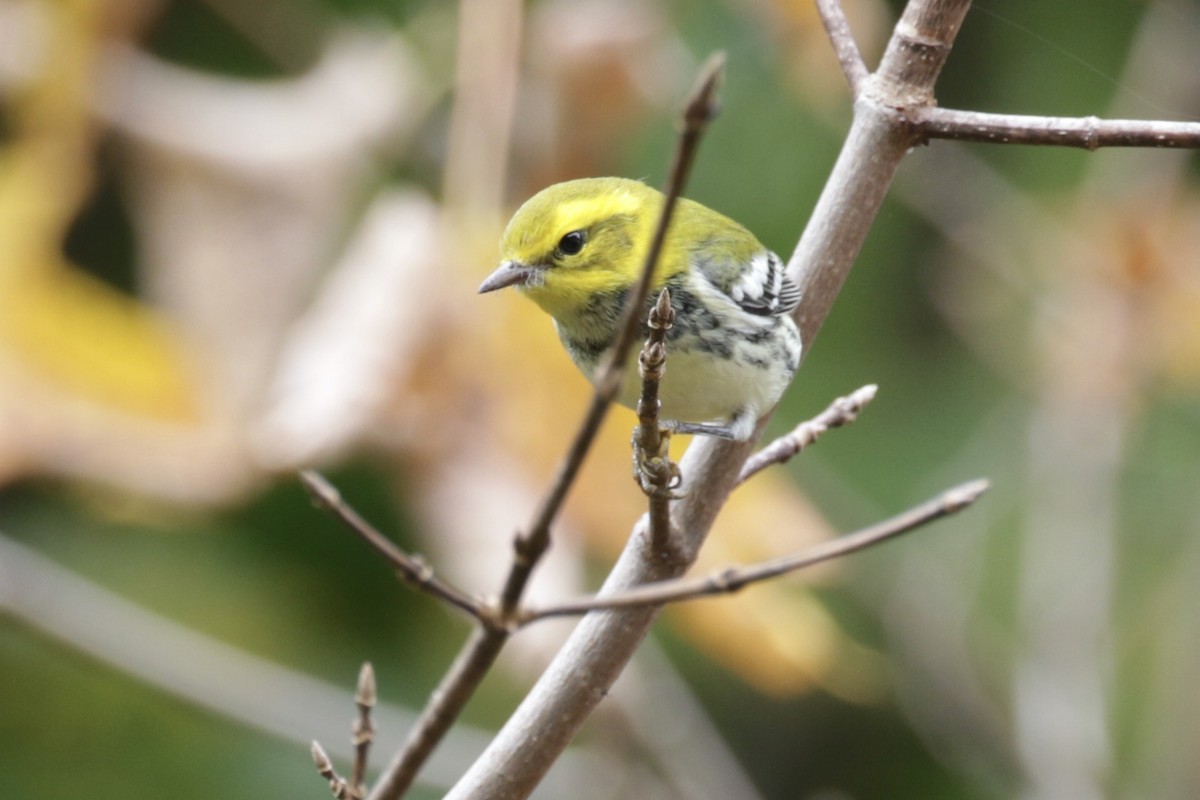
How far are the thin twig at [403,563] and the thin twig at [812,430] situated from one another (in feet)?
2.00

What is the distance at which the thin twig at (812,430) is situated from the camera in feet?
4.55

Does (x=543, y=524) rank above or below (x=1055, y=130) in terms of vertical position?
below

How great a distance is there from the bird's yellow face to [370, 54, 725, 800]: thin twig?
75 centimetres

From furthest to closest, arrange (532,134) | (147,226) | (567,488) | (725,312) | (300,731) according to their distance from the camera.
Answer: (147,226) < (532,134) < (300,731) < (725,312) < (567,488)

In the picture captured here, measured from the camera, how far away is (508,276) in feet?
5.19

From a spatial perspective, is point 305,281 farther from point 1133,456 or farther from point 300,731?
point 1133,456

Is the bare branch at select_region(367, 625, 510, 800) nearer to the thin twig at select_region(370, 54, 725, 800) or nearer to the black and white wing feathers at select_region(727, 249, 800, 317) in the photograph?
the thin twig at select_region(370, 54, 725, 800)

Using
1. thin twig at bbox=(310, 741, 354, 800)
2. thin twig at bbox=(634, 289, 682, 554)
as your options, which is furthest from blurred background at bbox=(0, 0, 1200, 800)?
thin twig at bbox=(310, 741, 354, 800)

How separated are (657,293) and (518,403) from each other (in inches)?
13.5

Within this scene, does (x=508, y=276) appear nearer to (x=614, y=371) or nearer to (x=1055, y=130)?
(x=1055, y=130)

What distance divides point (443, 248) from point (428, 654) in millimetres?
1287

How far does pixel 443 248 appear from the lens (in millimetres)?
1995

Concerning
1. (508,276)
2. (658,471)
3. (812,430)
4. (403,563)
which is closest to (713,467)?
(812,430)

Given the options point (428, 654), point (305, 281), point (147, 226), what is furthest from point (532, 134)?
point (428, 654)
